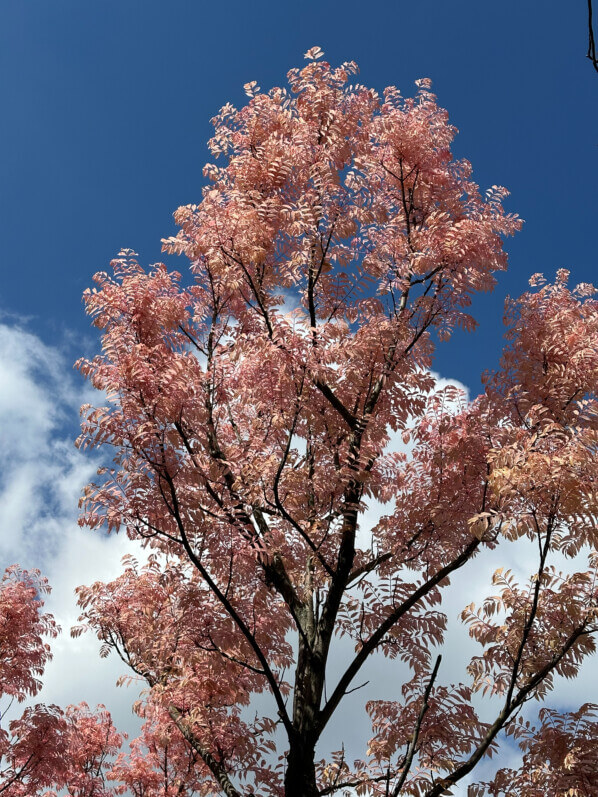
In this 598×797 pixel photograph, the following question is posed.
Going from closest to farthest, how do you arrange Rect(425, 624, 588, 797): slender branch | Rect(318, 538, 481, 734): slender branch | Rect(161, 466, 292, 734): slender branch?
Rect(425, 624, 588, 797): slender branch < Rect(161, 466, 292, 734): slender branch < Rect(318, 538, 481, 734): slender branch

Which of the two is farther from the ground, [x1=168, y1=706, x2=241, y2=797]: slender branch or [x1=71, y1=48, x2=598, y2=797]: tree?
[x1=71, y1=48, x2=598, y2=797]: tree

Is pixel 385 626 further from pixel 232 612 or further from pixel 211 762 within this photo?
pixel 211 762

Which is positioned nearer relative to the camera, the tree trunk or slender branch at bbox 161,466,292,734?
slender branch at bbox 161,466,292,734

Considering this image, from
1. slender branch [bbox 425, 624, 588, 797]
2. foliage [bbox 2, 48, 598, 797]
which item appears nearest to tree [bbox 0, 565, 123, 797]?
foliage [bbox 2, 48, 598, 797]

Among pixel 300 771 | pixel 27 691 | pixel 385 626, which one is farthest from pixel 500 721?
pixel 27 691

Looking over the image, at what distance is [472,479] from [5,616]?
7294 millimetres

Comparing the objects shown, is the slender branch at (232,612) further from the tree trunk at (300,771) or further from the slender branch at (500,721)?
the slender branch at (500,721)

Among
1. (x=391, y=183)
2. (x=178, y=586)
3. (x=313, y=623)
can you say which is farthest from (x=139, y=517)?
(x=391, y=183)

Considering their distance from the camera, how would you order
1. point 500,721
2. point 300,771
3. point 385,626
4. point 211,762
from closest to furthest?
point 500,721
point 300,771
point 385,626
point 211,762

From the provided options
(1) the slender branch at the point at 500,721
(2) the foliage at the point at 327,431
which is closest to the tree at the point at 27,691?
(2) the foliage at the point at 327,431

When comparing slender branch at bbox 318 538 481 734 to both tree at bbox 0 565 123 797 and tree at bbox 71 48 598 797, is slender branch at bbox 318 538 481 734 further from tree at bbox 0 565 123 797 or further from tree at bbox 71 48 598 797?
tree at bbox 0 565 123 797

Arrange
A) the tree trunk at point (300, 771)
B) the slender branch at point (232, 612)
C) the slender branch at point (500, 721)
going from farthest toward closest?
the tree trunk at point (300, 771) → the slender branch at point (232, 612) → the slender branch at point (500, 721)

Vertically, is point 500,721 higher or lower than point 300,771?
higher

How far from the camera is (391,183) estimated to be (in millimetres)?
8367
